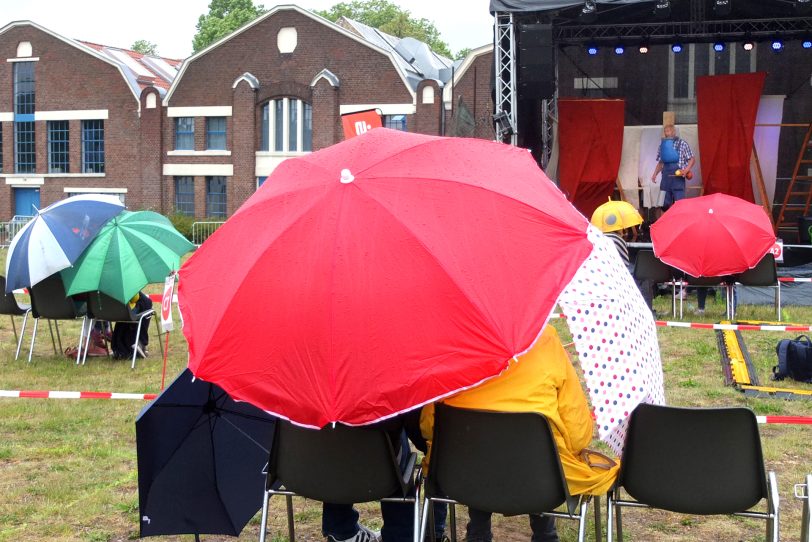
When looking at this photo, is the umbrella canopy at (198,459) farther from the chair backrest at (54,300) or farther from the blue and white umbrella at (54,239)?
the chair backrest at (54,300)

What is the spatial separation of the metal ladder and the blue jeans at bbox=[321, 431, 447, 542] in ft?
47.4

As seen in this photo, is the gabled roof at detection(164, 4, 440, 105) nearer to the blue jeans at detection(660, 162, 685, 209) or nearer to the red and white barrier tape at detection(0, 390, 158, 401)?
the blue jeans at detection(660, 162, 685, 209)

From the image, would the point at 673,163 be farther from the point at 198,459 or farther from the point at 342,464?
the point at 342,464

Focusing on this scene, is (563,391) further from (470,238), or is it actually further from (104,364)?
(104,364)

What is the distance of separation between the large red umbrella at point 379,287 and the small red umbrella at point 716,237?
825cm

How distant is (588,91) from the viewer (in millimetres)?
18234

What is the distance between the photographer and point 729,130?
16.6 metres

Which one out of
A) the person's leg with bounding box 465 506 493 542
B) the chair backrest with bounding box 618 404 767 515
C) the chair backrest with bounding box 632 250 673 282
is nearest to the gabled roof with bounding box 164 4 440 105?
the chair backrest with bounding box 632 250 673 282

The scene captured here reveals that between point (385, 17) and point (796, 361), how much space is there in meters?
68.6

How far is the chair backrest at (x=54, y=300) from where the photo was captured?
926 cm

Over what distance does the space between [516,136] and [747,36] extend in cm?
458

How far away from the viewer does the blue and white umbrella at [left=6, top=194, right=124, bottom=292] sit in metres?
8.57

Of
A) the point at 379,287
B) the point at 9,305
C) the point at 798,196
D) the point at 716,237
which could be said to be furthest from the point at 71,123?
the point at 379,287

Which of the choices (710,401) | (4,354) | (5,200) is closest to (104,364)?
(4,354)
